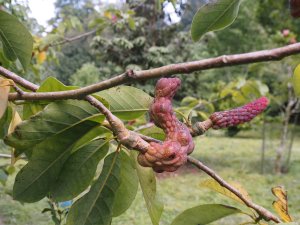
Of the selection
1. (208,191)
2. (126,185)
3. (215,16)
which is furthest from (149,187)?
(208,191)

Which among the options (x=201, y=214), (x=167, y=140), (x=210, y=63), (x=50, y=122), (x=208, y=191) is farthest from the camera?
(x=208, y=191)

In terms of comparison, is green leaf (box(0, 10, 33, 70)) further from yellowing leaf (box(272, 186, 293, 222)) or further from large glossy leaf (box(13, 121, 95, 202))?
yellowing leaf (box(272, 186, 293, 222))

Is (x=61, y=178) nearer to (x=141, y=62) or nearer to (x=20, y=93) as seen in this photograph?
(x=20, y=93)

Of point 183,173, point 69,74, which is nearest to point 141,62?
point 183,173

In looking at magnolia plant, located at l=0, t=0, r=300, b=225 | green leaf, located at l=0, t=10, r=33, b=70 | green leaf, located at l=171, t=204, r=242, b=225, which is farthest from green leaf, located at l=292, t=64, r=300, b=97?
green leaf, located at l=0, t=10, r=33, b=70

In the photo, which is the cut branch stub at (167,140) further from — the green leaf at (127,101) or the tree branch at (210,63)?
the green leaf at (127,101)

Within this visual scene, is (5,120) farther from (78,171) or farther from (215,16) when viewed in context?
(215,16)
